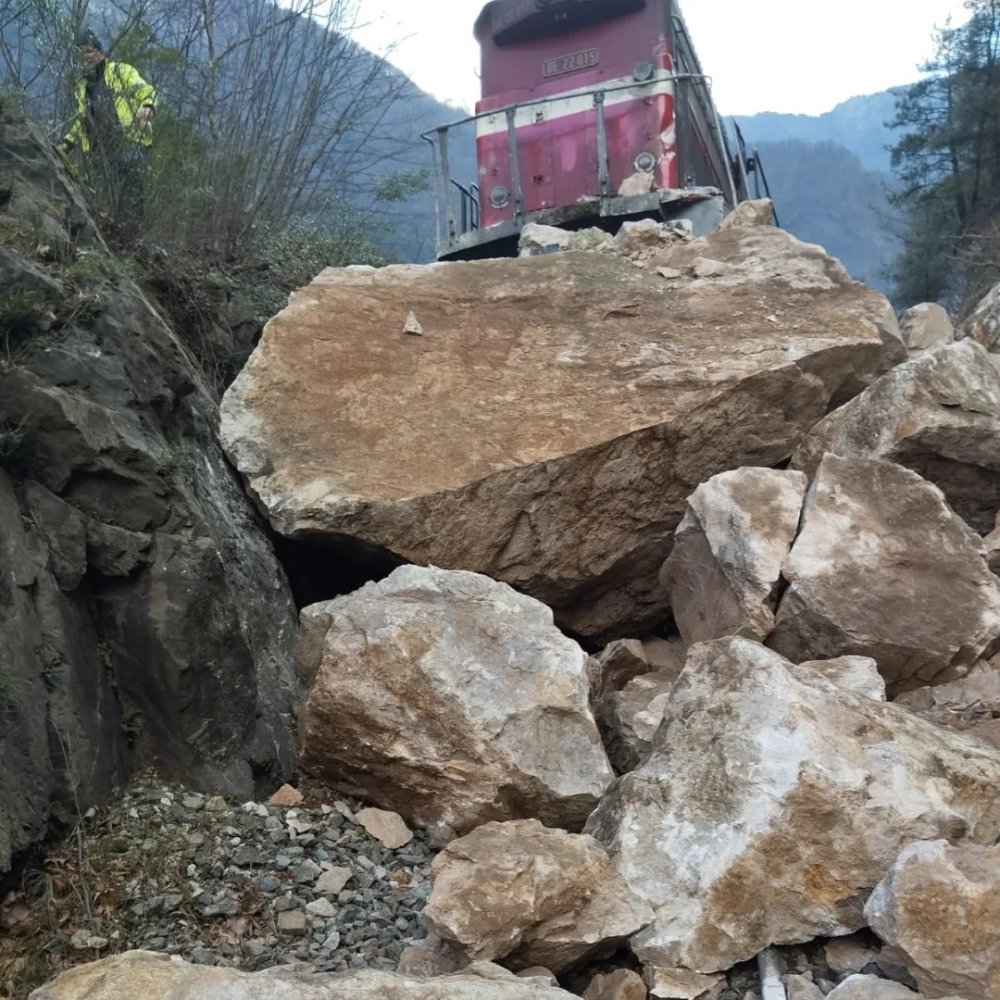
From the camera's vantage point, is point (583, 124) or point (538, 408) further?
point (583, 124)

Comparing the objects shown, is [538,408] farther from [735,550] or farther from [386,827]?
[386,827]

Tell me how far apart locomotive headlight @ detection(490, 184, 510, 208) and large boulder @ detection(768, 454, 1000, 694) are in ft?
19.9

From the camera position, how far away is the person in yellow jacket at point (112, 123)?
4.58 meters

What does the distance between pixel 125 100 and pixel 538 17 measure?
202 inches

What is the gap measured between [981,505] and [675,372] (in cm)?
133

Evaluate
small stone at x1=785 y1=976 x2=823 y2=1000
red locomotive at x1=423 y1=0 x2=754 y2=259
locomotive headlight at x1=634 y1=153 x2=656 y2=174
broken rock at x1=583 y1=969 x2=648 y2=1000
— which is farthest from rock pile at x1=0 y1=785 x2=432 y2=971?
locomotive headlight at x1=634 y1=153 x2=656 y2=174

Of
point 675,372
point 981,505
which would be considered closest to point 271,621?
point 675,372

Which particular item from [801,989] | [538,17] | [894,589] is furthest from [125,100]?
[538,17]

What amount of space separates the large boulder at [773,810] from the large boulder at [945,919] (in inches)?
9.6

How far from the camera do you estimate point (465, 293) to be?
4.88 m

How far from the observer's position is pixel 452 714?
2.99 metres

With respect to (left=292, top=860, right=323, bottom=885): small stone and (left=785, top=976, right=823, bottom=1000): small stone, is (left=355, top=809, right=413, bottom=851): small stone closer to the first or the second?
(left=292, top=860, right=323, bottom=885): small stone

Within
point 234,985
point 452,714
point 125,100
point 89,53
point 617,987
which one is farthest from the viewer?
point 125,100

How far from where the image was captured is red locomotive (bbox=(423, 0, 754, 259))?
26.5 feet
